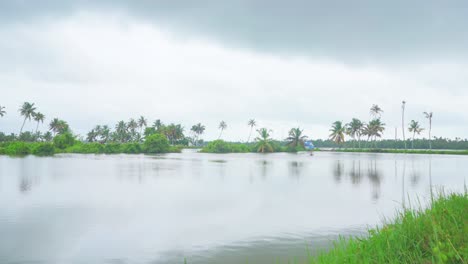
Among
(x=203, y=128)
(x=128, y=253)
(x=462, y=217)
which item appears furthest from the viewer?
(x=203, y=128)

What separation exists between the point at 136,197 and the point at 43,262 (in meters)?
10.5

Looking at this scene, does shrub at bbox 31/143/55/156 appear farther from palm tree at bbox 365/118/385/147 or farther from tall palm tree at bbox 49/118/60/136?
palm tree at bbox 365/118/385/147

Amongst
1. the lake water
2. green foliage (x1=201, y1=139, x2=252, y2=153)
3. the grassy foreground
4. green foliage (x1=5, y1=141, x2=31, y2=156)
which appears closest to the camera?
the grassy foreground

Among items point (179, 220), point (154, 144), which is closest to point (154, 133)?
point (154, 144)

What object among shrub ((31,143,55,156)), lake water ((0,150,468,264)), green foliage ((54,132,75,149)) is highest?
green foliage ((54,132,75,149))

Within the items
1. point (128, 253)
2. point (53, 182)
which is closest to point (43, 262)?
point (128, 253)

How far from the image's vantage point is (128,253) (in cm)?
959

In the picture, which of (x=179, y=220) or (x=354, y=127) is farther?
(x=354, y=127)

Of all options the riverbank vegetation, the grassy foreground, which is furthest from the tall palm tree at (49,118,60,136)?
the grassy foreground

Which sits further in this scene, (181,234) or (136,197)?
(136,197)

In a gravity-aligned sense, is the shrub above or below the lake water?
above

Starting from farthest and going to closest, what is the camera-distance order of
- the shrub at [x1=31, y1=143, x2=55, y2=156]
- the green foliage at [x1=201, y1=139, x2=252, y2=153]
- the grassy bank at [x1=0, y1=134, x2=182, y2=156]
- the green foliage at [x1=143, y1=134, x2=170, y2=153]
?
the green foliage at [x1=201, y1=139, x2=252, y2=153], the green foliage at [x1=143, y1=134, x2=170, y2=153], the grassy bank at [x1=0, y1=134, x2=182, y2=156], the shrub at [x1=31, y1=143, x2=55, y2=156]

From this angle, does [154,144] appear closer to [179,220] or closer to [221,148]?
[221,148]

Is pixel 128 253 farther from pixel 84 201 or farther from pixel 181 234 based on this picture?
pixel 84 201
